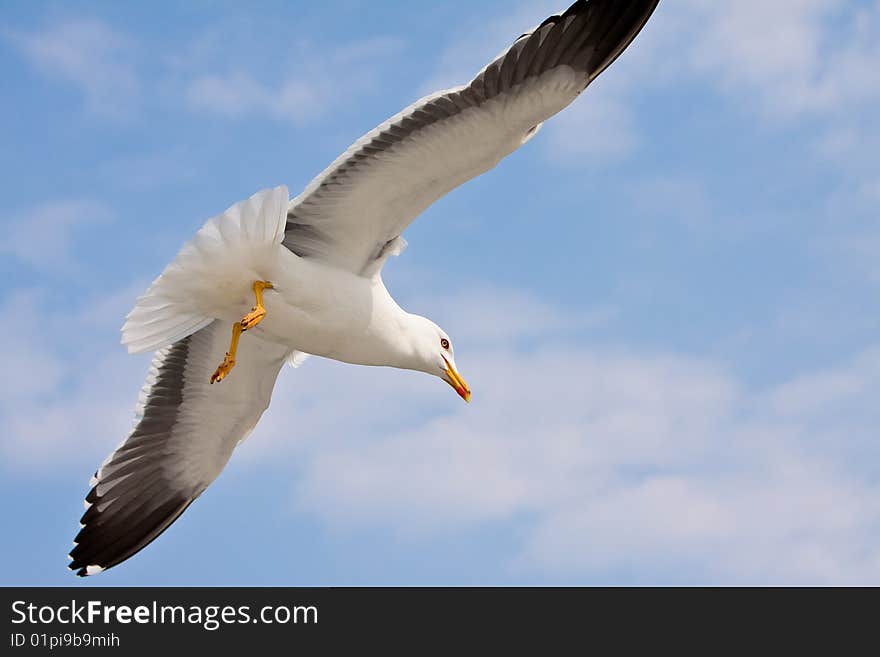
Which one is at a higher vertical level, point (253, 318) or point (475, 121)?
point (475, 121)

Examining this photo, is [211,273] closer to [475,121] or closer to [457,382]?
[475,121]

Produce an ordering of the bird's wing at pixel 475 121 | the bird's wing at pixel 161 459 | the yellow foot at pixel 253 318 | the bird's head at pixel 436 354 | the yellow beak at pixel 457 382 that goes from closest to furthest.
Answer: the bird's wing at pixel 475 121
the yellow foot at pixel 253 318
the bird's head at pixel 436 354
the yellow beak at pixel 457 382
the bird's wing at pixel 161 459

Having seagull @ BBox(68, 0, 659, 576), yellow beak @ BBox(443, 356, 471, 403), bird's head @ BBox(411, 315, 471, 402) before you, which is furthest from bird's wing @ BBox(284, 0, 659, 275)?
yellow beak @ BBox(443, 356, 471, 403)

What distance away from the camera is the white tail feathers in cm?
664

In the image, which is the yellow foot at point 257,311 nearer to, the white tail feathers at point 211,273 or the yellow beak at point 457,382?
the white tail feathers at point 211,273

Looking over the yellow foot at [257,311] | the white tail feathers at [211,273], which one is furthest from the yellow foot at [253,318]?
the white tail feathers at [211,273]

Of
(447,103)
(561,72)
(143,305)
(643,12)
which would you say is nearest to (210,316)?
(143,305)

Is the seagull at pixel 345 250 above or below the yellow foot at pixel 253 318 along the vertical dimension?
above

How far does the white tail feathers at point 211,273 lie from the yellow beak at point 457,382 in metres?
1.38

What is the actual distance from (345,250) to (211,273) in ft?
2.71

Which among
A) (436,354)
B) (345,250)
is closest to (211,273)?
(345,250)

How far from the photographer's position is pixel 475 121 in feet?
21.9

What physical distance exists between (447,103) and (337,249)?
1130 mm

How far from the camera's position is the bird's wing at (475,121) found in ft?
21.7
